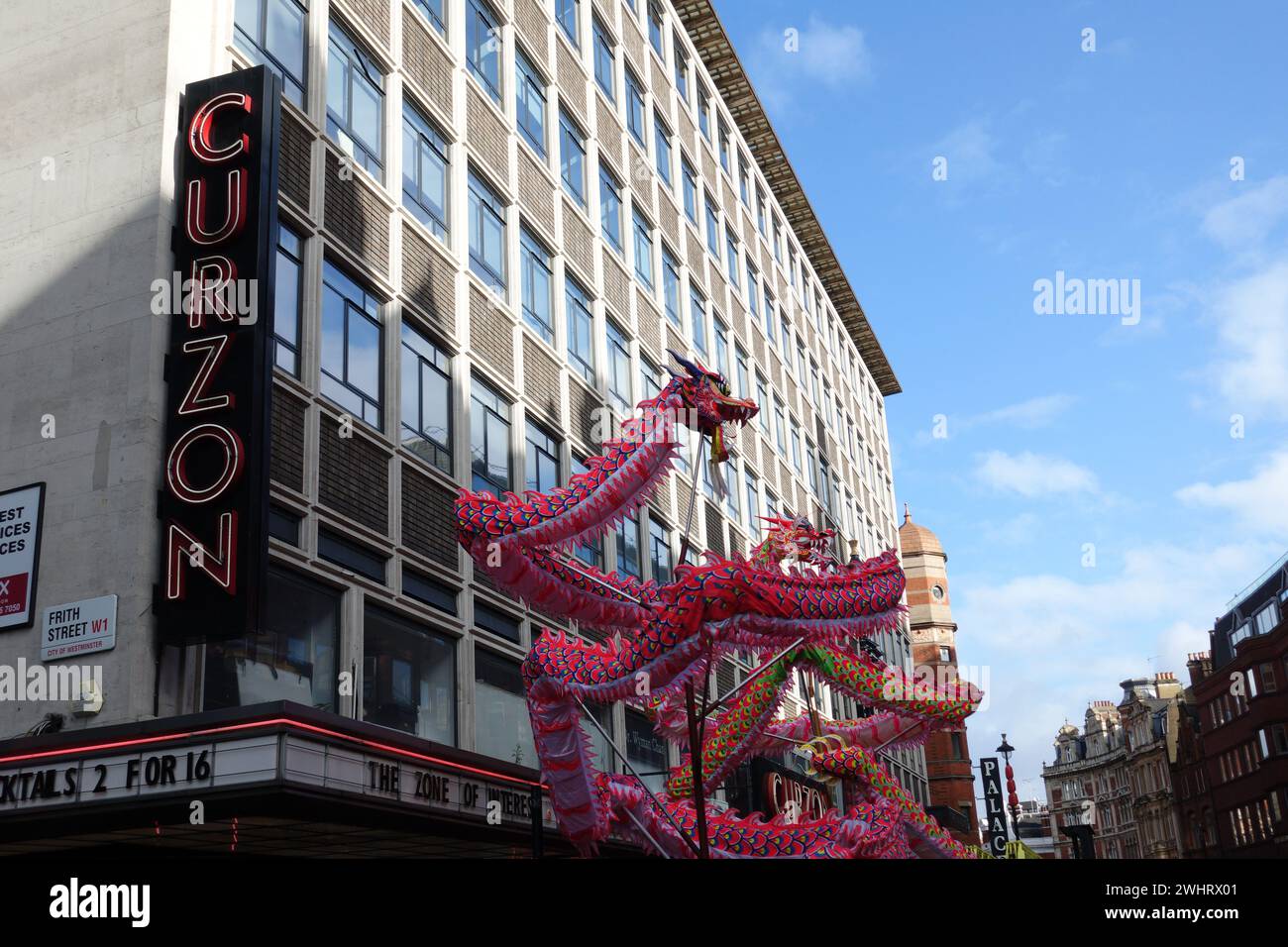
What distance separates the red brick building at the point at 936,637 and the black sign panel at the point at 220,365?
59.8 meters

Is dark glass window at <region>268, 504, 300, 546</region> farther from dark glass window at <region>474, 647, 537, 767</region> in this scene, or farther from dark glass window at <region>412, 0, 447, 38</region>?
dark glass window at <region>412, 0, 447, 38</region>

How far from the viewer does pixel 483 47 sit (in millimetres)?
24328

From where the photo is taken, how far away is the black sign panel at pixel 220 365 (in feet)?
44.1

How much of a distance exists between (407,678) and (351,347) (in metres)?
4.71

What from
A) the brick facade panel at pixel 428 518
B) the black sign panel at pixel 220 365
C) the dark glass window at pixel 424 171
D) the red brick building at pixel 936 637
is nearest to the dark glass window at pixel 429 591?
the brick facade panel at pixel 428 518

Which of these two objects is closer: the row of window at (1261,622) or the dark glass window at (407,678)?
the dark glass window at (407,678)

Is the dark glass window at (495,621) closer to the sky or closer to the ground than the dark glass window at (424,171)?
closer to the ground

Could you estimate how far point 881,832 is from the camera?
46.9ft

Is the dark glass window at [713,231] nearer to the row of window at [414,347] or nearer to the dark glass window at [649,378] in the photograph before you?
the dark glass window at [649,378]

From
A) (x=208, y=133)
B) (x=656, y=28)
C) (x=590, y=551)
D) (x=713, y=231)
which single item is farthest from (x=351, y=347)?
(x=713, y=231)

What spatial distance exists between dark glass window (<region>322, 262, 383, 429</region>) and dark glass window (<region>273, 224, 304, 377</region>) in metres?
0.54

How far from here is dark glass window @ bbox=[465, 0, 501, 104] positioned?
23.7 meters

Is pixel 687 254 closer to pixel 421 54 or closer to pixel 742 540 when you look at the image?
pixel 742 540
